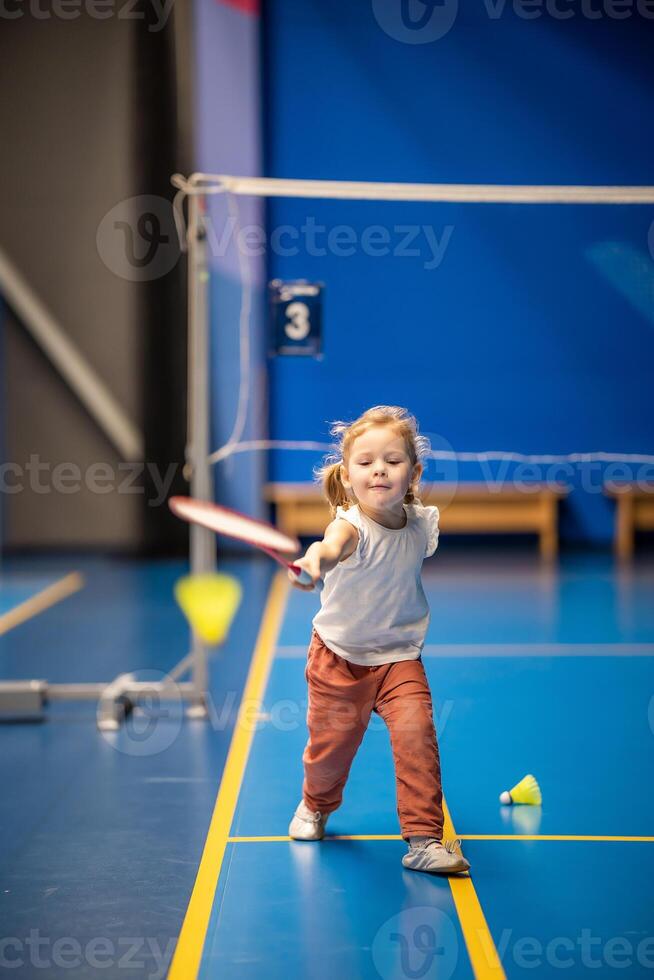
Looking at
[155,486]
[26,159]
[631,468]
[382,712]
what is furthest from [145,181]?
[382,712]

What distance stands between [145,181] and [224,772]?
24.1ft

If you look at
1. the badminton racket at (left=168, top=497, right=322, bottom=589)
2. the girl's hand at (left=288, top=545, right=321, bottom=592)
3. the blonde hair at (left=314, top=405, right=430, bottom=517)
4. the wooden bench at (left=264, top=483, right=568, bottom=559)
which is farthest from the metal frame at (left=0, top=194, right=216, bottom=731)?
the wooden bench at (left=264, top=483, right=568, bottom=559)

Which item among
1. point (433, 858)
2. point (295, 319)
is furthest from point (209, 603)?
point (433, 858)

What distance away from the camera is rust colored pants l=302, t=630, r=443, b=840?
10.3 ft

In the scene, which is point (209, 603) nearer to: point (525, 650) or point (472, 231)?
point (525, 650)

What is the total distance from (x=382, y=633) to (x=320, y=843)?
2.28 feet

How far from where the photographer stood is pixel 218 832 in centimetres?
346

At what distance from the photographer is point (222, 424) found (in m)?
10.1

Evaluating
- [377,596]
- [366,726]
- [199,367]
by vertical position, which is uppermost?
[199,367]

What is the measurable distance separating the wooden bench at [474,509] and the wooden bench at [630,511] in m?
0.54

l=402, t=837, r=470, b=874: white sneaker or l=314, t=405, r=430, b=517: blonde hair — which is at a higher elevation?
l=314, t=405, r=430, b=517: blonde hair

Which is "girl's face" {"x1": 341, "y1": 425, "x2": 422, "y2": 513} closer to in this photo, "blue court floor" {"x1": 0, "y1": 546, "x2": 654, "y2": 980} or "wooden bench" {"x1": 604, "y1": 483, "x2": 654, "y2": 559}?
"blue court floor" {"x1": 0, "y1": 546, "x2": 654, "y2": 980}

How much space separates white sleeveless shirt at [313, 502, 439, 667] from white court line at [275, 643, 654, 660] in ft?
8.98

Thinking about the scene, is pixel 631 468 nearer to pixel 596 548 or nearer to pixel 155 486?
pixel 596 548
